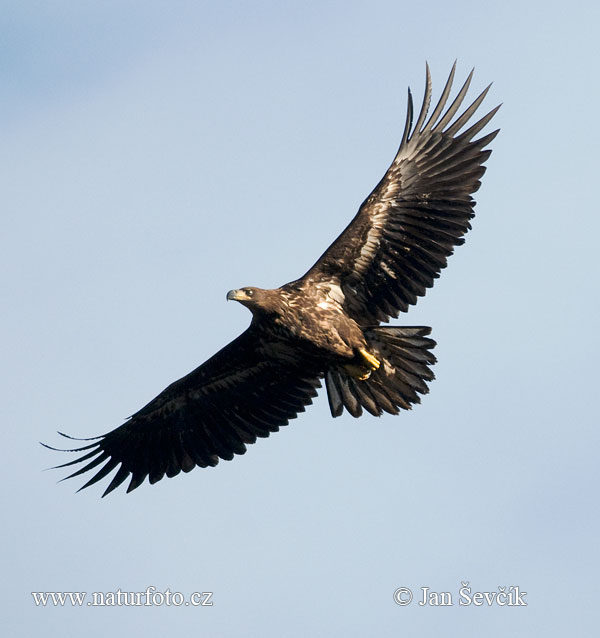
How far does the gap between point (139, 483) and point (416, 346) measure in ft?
12.2

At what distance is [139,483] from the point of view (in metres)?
16.3

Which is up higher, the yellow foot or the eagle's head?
the eagle's head

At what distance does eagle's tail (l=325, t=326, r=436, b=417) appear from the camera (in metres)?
14.7

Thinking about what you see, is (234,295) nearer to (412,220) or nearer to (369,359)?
(369,359)

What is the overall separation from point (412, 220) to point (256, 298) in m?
1.79

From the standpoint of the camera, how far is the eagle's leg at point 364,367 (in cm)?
1473

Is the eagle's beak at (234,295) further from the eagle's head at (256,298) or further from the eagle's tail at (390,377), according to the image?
the eagle's tail at (390,377)

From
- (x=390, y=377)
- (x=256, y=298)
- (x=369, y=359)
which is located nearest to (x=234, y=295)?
(x=256, y=298)

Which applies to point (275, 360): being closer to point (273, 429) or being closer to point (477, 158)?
point (273, 429)

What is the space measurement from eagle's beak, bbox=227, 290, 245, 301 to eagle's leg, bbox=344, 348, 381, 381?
132cm

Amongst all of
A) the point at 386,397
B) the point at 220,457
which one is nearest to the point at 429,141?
the point at 386,397

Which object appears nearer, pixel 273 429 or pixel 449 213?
pixel 449 213

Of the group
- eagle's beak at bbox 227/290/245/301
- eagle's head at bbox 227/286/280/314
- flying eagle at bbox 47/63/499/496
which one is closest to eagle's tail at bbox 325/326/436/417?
flying eagle at bbox 47/63/499/496

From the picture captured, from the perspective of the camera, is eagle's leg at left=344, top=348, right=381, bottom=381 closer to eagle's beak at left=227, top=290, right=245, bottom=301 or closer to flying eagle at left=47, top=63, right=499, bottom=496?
flying eagle at left=47, top=63, right=499, bottom=496
